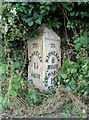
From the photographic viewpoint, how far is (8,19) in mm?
1744

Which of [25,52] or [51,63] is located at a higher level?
[25,52]

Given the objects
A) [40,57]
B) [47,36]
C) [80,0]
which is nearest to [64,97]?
[40,57]

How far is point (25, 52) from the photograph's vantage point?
2.15 metres

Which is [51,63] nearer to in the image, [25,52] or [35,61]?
[35,61]

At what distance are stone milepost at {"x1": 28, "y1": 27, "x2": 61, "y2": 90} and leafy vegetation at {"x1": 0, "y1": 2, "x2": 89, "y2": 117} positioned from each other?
0.37ft

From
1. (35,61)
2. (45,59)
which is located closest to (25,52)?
(35,61)

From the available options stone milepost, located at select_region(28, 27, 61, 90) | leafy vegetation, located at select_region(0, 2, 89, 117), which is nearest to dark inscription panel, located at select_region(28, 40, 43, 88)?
stone milepost, located at select_region(28, 27, 61, 90)

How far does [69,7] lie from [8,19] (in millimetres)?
737

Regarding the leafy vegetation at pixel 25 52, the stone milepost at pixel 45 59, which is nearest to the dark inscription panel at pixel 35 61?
the stone milepost at pixel 45 59

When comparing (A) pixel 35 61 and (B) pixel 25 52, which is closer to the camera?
(A) pixel 35 61

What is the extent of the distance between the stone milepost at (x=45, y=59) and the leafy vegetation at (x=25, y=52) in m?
0.11

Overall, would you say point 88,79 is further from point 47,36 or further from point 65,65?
point 47,36

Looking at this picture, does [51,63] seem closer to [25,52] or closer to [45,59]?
[45,59]

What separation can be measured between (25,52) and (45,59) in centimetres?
41
